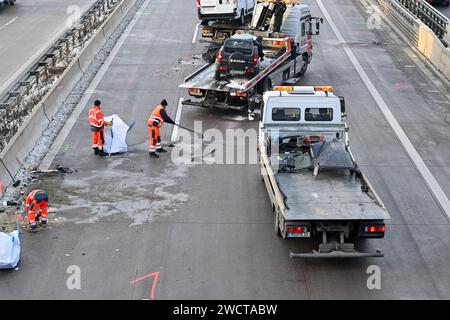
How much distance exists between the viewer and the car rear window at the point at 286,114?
60.1ft

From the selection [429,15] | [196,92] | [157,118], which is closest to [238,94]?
[196,92]

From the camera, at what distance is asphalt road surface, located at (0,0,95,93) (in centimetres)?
3092

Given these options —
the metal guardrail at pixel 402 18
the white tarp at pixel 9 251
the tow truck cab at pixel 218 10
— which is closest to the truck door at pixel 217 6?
the tow truck cab at pixel 218 10

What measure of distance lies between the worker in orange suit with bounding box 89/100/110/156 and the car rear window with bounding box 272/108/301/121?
4.60 meters

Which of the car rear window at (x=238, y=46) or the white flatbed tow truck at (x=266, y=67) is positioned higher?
the car rear window at (x=238, y=46)

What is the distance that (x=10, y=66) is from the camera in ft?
100

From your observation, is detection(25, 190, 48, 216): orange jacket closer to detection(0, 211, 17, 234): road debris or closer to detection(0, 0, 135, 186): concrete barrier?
detection(0, 211, 17, 234): road debris

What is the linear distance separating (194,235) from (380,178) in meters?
5.56

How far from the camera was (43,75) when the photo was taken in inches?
1111

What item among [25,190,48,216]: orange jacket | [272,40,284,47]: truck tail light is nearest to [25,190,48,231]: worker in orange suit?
[25,190,48,216]: orange jacket

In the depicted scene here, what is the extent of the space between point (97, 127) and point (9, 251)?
20.7 feet

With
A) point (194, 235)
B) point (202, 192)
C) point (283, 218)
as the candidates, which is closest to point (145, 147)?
point (202, 192)

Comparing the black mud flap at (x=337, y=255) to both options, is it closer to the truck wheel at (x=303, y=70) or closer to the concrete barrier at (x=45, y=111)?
the concrete barrier at (x=45, y=111)

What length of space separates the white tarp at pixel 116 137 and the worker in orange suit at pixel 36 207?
15.7 feet
